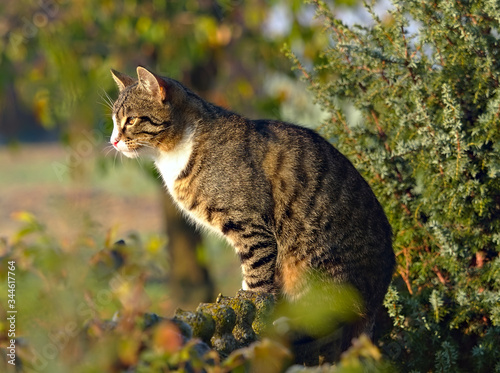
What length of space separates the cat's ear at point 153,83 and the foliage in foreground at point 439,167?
94 cm

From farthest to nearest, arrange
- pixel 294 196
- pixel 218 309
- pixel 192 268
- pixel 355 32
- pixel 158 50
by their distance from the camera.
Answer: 1. pixel 192 268
2. pixel 158 50
3. pixel 355 32
4. pixel 294 196
5. pixel 218 309

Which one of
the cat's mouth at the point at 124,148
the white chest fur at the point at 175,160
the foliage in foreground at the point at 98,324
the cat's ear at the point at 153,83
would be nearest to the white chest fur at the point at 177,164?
the white chest fur at the point at 175,160

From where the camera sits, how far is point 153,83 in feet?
12.5

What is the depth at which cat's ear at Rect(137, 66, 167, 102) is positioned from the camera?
377 cm

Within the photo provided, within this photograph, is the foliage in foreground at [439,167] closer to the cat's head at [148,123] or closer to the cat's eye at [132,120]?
the cat's head at [148,123]

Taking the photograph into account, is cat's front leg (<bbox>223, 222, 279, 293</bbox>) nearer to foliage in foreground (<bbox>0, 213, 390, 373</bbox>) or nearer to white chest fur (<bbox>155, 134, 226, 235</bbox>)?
white chest fur (<bbox>155, 134, 226, 235</bbox>)

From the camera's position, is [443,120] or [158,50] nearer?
[443,120]

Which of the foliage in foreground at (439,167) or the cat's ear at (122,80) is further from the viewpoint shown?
the cat's ear at (122,80)

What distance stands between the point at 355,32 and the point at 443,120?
768 millimetres

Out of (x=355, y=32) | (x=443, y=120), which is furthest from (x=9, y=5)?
(x=443, y=120)

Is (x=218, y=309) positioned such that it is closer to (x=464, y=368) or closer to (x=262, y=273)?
(x=262, y=273)

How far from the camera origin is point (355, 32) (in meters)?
3.78

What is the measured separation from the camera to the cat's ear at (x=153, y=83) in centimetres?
377

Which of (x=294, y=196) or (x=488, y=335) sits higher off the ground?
(x=294, y=196)
